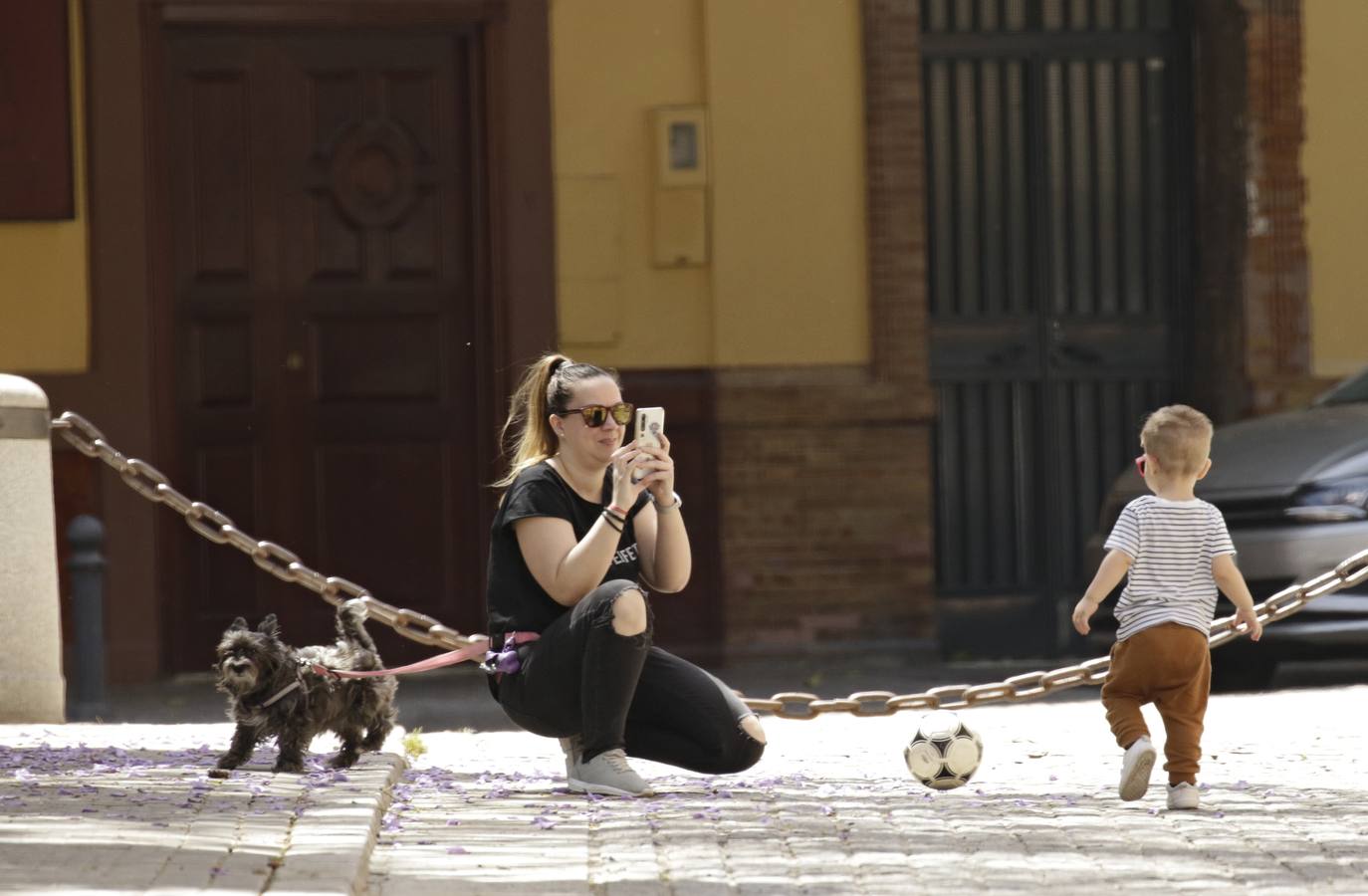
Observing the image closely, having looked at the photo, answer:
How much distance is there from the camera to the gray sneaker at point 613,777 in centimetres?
656

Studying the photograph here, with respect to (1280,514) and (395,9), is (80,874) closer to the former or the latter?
(1280,514)

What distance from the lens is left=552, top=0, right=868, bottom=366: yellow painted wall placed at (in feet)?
41.3

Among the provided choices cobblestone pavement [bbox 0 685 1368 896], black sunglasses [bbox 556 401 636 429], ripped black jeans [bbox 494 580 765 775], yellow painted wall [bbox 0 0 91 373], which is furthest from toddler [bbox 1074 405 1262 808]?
yellow painted wall [bbox 0 0 91 373]

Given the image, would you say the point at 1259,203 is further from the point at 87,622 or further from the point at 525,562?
the point at 525,562

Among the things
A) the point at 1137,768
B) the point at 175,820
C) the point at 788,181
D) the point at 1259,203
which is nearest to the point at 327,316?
the point at 788,181

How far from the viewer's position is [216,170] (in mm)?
12625

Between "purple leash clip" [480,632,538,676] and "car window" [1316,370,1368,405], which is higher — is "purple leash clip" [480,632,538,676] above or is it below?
below

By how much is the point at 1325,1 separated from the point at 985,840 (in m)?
8.41

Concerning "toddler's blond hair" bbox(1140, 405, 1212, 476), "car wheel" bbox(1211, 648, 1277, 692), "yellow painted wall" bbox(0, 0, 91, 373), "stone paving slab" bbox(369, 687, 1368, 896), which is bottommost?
"car wheel" bbox(1211, 648, 1277, 692)

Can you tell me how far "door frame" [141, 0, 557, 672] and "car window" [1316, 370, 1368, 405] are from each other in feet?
12.6

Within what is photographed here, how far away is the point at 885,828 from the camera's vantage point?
6.09 m

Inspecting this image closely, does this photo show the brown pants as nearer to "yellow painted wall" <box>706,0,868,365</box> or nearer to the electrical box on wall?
"yellow painted wall" <box>706,0,868,365</box>

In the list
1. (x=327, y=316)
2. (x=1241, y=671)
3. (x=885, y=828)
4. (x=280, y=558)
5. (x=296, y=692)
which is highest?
(x=327, y=316)

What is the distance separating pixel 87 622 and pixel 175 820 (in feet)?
15.2
